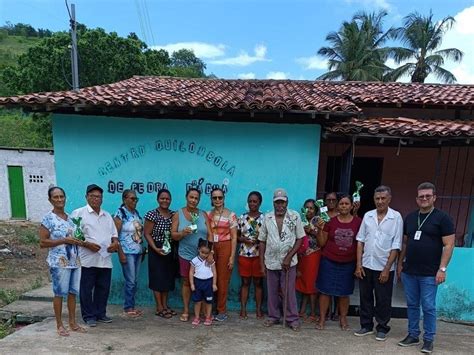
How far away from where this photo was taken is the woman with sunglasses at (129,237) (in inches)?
183

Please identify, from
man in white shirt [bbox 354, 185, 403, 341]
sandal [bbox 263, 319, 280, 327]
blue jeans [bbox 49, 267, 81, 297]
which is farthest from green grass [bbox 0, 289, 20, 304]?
man in white shirt [bbox 354, 185, 403, 341]

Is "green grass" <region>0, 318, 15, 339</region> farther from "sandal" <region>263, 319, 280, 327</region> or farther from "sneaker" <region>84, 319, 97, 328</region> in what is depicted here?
"sandal" <region>263, 319, 280, 327</region>

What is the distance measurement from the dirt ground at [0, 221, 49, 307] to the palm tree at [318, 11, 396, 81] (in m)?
19.4

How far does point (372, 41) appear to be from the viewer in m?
24.2

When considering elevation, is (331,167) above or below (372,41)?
below

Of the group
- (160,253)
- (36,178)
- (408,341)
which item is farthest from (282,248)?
(36,178)

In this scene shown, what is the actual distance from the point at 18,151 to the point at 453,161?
46.0 feet

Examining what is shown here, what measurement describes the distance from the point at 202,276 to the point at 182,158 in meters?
1.68

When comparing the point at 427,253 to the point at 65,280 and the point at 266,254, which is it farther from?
the point at 65,280

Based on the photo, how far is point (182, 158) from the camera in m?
5.27

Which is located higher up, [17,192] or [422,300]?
[422,300]

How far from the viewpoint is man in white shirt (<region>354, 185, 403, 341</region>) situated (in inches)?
163

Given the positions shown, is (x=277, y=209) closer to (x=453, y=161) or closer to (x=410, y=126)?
(x=410, y=126)

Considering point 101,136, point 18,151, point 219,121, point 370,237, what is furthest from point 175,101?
point 18,151
